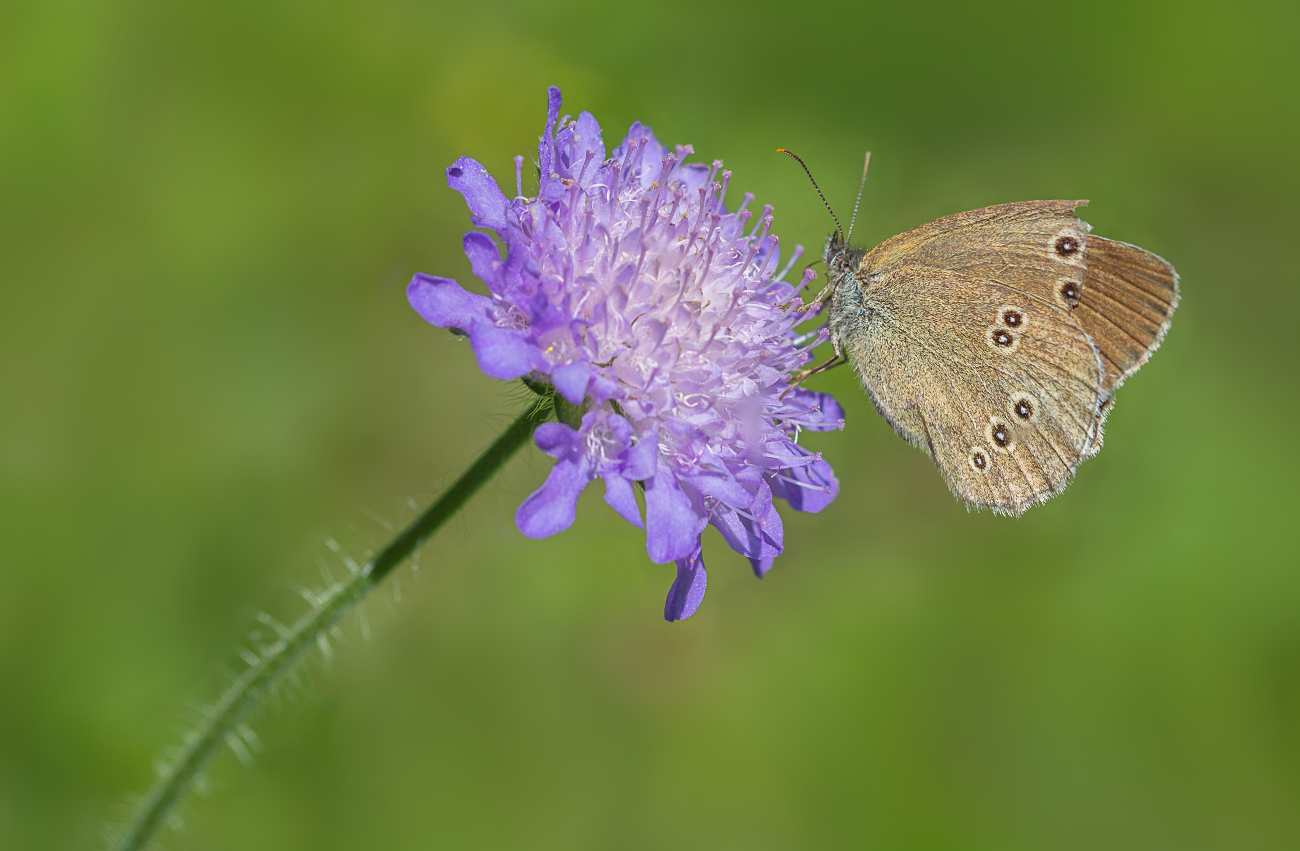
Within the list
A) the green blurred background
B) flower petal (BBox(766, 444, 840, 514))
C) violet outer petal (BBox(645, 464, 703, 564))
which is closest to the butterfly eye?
flower petal (BBox(766, 444, 840, 514))

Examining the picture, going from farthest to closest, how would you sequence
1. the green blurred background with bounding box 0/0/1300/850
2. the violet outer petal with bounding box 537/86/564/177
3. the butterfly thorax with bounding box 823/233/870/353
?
the green blurred background with bounding box 0/0/1300/850 < the butterfly thorax with bounding box 823/233/870/353 < the violet outer petal with bounding box 537/86/564/177

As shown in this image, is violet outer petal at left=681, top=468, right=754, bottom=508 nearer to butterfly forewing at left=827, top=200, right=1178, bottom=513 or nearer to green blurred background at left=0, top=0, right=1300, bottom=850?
butterfly forewing at left=827, top=200, right=1178, bottom=513

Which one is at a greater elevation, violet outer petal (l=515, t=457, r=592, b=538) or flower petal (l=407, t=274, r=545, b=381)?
flower petal (l=407, t=274, r=545, b=381)

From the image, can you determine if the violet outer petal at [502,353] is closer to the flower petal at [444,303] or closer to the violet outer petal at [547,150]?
the flower petal at [444,303]

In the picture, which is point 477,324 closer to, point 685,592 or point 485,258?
point 485,258

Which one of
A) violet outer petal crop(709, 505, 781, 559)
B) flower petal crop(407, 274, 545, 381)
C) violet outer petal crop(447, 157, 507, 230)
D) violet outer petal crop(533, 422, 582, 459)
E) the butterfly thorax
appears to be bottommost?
violet outer petal crop(533, 422, 582, 459)

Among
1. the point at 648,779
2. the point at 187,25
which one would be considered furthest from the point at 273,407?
the point at 648,779

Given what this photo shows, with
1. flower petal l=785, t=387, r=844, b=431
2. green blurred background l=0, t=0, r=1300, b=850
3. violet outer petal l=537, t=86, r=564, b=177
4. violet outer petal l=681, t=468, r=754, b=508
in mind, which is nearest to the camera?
violet outer petal l=681, t=468, r=754, b=508
